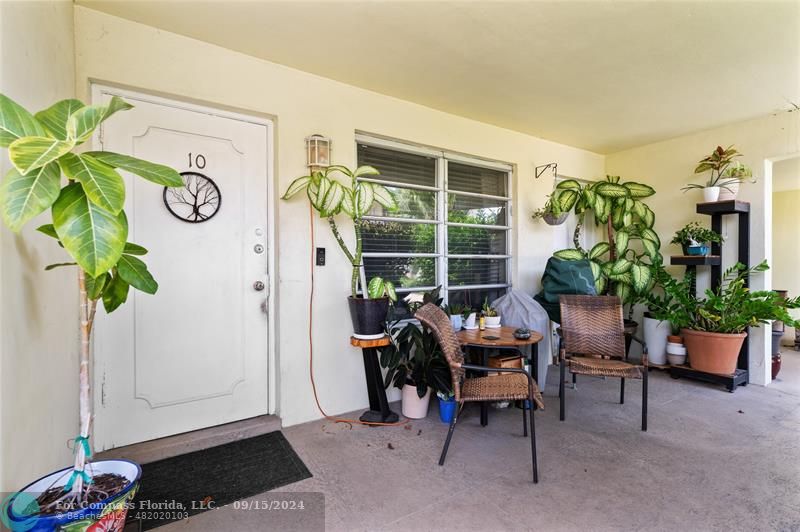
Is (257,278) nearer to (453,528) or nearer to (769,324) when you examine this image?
(453,528)

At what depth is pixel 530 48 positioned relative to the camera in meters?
2.51

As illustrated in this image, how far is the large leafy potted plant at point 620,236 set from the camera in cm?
397

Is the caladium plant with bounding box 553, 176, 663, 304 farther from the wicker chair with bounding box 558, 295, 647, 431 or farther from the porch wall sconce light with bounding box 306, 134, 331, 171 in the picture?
the porch wall sconce light with bounding box 306, 134, 331, 171

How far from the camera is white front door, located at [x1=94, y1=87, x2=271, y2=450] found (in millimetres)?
2336

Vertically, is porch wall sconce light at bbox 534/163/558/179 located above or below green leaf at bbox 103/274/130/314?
above

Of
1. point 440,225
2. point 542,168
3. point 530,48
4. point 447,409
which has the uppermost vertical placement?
point 530,48

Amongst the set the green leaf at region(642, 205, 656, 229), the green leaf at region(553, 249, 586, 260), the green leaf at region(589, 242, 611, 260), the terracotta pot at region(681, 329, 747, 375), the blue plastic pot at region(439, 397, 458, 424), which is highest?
the green leaf at region(642, 205, 656, 229)

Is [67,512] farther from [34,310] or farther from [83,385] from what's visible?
[34,310]

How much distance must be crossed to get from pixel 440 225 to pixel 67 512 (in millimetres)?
3066

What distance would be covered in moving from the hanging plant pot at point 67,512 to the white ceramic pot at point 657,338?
182 inches

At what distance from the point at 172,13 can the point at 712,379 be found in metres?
5.21

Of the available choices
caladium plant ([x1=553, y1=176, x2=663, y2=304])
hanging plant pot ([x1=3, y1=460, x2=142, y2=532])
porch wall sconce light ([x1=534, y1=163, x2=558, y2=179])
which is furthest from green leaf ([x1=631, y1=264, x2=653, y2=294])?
hanging plant pot ([x1=3, y1=460, x2=142, y2=532])

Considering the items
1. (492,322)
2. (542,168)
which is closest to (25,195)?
(492,322)

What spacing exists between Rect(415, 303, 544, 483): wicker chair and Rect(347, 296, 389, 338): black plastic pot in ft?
1.31
